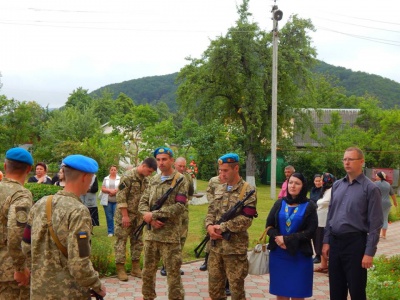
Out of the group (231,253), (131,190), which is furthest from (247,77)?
(231,253)

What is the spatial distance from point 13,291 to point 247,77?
2821cm

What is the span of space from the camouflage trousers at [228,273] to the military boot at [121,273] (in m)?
2.31

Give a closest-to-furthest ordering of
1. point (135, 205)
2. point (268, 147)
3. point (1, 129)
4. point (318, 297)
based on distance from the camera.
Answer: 1. point (318, 297)
2. point (135, 205)
3. point (1, 129)
4. point (268, 147)

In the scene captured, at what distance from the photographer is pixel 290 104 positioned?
32.2 m

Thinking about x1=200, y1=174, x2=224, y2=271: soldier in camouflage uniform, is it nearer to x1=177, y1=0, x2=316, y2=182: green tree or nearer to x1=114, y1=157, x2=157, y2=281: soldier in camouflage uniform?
x1=114, y1=157, x2=157, y2=281: soldier in camouflage uniform

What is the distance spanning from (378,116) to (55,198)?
3785 centimetres

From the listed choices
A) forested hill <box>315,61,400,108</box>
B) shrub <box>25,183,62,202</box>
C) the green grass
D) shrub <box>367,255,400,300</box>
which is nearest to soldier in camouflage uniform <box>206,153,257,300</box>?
shrub <box>367,255,400,300</box>

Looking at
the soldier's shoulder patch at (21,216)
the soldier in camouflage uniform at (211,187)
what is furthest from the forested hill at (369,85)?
the soldier's shoulder patch at (21,216)

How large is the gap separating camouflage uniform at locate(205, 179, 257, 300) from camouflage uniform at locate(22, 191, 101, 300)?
6.65 ft

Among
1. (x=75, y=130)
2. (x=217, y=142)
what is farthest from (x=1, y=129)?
(x=217, y=142)

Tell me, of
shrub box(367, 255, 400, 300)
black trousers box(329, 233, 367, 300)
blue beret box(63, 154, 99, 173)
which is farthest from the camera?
shrub box(367, 255, 400, 300)

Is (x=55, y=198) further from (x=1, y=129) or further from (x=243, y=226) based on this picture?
(x=1, y=129)

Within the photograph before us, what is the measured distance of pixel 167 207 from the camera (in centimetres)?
558

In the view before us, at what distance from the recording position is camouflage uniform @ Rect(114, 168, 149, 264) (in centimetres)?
717
